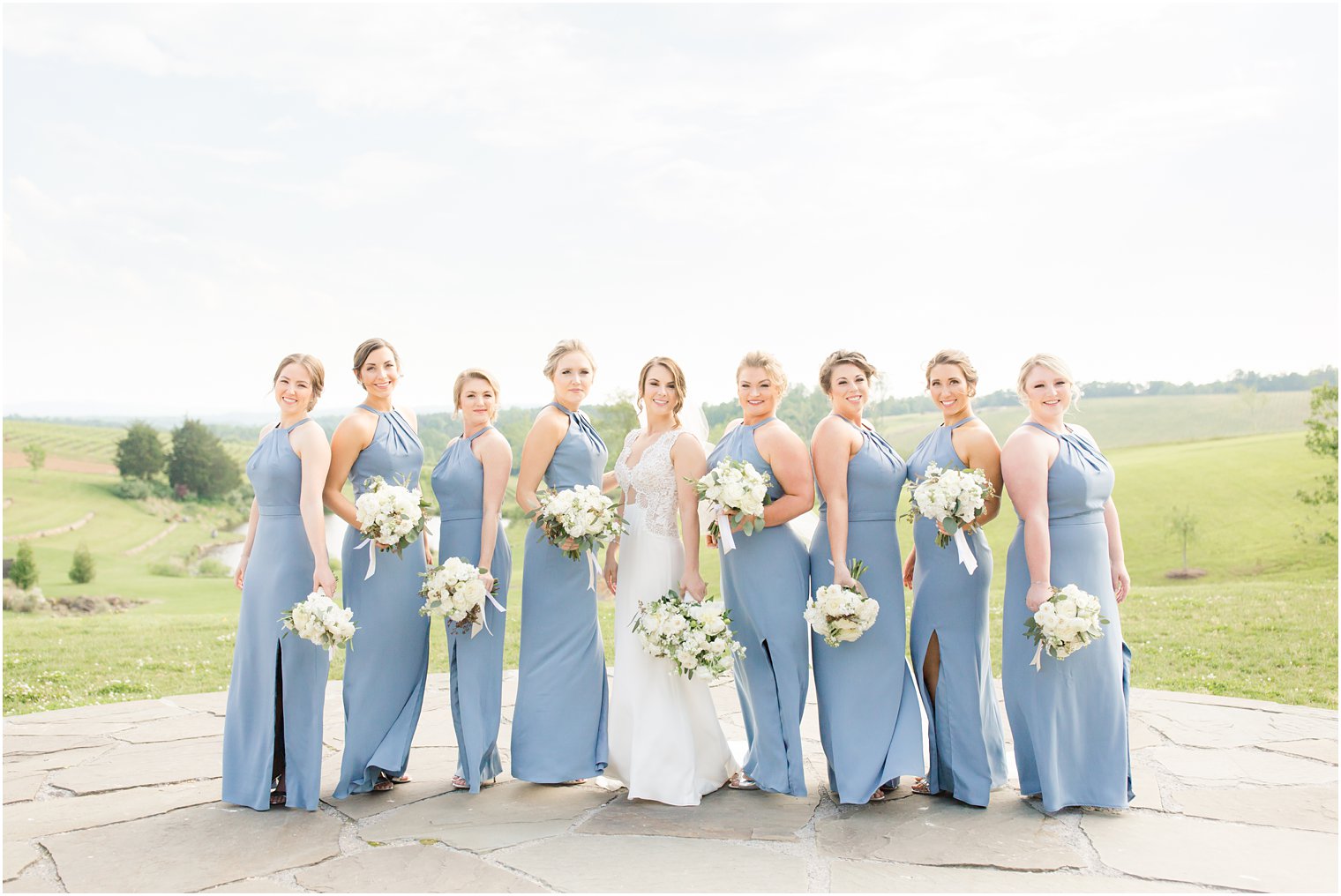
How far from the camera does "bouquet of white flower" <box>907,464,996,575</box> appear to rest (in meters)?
5.61

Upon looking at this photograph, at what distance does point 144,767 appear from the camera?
723cm

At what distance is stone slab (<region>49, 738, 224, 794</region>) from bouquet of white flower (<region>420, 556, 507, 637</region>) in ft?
7.88

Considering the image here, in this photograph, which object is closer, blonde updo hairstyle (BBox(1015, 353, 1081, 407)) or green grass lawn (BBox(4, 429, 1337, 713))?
blonde updo hairstyle (BBox(1015, 353, 1081, 407))

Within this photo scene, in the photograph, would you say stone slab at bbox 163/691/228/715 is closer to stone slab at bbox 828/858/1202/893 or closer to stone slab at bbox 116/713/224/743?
stone slab at bbox 116/713/224/743

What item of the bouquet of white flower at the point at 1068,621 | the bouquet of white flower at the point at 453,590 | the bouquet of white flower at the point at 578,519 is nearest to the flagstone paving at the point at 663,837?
the bouquet of white flower at the point at 1068,621

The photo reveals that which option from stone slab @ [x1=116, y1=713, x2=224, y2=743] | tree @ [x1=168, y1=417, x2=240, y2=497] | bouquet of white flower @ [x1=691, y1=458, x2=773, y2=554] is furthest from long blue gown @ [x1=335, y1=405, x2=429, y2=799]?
Answer: tree @ [x1=168, y1=417, x2=240, y2=497]

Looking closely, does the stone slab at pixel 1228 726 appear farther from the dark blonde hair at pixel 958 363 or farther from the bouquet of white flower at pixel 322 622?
the bouquet of white flower at pixel 322 622

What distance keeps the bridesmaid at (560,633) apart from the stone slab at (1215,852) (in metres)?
3.08

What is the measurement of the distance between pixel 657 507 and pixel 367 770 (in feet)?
8.32

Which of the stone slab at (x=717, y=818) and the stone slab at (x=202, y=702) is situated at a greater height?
the stone slab at (x=717, y=818)

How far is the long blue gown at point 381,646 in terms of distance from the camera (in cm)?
632

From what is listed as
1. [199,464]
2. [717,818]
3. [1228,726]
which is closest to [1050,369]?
[717,818]

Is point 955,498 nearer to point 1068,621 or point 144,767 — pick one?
point 1068,621

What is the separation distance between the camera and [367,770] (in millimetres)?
6332
